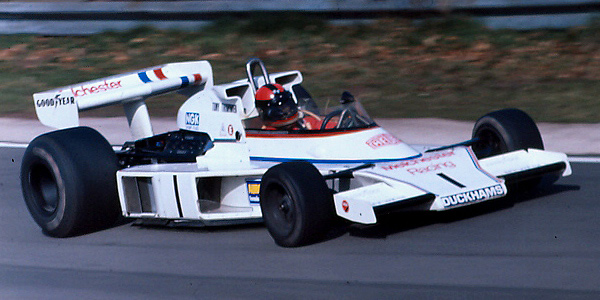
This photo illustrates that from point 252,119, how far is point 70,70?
9248mm

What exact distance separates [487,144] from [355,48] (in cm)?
746

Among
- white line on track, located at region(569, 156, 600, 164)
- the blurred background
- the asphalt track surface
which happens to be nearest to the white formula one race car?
the asphalt track surface

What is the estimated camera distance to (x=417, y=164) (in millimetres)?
6641

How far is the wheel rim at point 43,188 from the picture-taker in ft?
24.4

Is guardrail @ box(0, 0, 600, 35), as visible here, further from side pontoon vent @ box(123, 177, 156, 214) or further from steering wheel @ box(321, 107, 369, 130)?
side pontoon vent @ box(123, 177, 156, 214)

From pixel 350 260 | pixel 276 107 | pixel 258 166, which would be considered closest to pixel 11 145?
pixel 276 107

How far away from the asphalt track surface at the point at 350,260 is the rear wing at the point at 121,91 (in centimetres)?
107

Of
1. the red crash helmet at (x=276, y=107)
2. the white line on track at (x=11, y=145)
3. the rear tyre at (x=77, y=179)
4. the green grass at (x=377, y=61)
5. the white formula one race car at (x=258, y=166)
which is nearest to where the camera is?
the white formula one race car at (x=258, y=166)

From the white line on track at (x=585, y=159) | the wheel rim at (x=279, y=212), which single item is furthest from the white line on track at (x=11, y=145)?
the white line on track at (x=585, y=159)

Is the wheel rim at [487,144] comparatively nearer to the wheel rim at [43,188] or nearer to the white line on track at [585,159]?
the white line on track at [585,159]

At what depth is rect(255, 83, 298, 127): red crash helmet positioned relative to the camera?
23.7 ft

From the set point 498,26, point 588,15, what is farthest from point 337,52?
point 588,15

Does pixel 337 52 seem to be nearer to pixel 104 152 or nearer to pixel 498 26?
pixel 498 26

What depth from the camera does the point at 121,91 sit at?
8.02m
